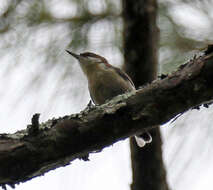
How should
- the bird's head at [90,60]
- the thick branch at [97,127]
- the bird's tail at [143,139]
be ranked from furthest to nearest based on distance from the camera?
1. the bird's head at [90,60]
2. the bird's tail at [143,139]
3. the thick branch at [97,127]

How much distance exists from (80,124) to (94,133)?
0.07 m

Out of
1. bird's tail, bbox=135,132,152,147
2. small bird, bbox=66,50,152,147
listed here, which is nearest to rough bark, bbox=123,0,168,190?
bird's tail, bbox=135,132,152,147

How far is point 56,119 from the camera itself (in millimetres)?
1701

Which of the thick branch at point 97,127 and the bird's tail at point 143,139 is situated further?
the bird's tail at point 143,139

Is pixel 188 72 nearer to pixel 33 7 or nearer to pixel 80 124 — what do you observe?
pixel 80 124

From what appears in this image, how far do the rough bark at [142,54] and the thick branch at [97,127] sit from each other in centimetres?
52

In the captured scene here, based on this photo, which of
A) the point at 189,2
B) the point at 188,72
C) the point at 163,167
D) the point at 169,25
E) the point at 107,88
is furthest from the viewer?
the point at 107,88

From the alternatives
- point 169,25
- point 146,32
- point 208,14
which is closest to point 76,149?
point 146,32

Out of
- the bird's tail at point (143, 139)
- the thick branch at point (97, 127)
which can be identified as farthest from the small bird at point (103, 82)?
the thick branch at point (97, 127)

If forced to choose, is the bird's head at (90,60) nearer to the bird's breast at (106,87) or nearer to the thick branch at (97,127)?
the bird's breast at (106,87)

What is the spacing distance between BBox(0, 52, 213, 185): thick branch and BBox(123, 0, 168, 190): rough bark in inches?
20.5

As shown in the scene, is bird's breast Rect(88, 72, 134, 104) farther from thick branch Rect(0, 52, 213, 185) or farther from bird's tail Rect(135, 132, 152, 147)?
thick branch Rect(0, 52, 213, 185)

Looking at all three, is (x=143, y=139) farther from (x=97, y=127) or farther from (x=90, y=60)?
(x=90, y=60)

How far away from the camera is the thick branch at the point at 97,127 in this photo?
156 centimetres
